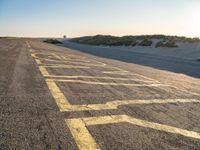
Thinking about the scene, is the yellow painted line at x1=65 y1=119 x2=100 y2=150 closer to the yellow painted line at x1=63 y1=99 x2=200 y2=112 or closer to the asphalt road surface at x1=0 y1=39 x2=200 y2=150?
the asphalt road surface at x1=0 y1=39 x2=200 y2=150

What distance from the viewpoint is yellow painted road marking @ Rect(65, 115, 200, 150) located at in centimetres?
361

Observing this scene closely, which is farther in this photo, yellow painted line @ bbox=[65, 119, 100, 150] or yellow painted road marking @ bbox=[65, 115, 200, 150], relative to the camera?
yellow painted road marking @ bbox=[65, 115, 200, 150]

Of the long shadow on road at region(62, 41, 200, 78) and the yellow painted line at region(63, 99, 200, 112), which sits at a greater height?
the yellow painted line at region(63, 99, 200, 112)

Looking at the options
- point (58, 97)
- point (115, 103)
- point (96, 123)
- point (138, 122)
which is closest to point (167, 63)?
point (115, 103)

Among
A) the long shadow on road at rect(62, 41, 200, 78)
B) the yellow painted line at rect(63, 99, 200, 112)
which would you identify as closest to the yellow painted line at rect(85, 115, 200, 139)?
the yellow painted line at rect(63, 99, 200, 112)

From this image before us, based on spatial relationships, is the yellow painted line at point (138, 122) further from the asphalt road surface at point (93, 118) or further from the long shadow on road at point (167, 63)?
the long shadow on road at point (167, 63)

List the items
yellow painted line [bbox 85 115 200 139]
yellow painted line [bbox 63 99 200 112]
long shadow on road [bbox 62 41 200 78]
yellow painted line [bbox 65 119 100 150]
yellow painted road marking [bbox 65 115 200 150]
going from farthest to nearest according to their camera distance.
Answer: long shadow on road [bbox 62 41 200 78] < yellow painted line [bbox 63 99 200 112] < yellow painted line [bbox 85 115 200 139] < yellow painted road marking [bbox 65 115 200 150] < yellow painted line [bbox 65 119 100 150]

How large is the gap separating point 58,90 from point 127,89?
1777 mm

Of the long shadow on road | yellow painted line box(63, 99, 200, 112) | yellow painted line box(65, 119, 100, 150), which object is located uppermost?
yellow painted line box(65, 119, 100, 150)

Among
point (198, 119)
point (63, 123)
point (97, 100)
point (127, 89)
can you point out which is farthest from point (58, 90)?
point (198, 119)

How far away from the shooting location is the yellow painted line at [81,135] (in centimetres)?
348

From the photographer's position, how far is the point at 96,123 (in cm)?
430

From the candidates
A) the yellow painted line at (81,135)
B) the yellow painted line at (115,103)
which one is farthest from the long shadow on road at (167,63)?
the yellow painted line at (81,135)

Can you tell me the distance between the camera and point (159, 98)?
6.64 metres
